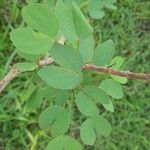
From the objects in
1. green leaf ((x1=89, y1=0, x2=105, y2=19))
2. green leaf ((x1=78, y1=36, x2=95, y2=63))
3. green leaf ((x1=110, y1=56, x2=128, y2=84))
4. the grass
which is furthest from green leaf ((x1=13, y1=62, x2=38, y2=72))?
the grass

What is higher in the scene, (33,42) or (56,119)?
(33,42)

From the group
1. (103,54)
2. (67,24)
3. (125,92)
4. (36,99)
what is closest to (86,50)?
(103,54)

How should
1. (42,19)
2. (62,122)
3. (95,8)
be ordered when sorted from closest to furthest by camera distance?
1. (42,19)
2. (62,122)
3. (95,8)

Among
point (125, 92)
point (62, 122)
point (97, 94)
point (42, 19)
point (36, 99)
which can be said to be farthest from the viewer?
point (125, 92)

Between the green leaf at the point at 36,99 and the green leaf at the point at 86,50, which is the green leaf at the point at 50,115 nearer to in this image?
the green leaf at the point at 36,99

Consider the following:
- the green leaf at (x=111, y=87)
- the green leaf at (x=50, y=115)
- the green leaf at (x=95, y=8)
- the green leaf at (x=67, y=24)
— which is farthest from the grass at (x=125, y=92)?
the green leaf at (x=67, y=24)

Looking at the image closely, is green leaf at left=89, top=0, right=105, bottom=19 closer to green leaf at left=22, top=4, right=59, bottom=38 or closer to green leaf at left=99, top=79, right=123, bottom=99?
green leaf at left=99, top=79, right=123, bottom=99

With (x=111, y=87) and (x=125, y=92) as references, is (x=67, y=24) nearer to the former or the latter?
(x=111, y=87)
